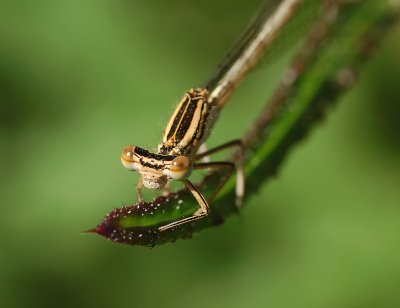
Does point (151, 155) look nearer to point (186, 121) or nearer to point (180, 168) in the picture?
point (180, 168)

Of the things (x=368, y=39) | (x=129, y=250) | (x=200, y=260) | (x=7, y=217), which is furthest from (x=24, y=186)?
(x=368, y=39)

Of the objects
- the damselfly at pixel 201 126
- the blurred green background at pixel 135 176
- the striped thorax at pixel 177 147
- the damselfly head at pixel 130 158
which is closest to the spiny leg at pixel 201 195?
the damselfly at pixel 201 126

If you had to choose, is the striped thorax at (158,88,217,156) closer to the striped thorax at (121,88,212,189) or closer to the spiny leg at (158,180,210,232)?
the striped thorax at (121,88,212,189)

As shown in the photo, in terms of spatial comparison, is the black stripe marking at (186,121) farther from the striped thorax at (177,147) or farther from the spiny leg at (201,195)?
the spiny leg at (201,195)

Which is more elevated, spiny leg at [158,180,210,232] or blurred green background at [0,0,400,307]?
blurred green background at [0,0,400,307]

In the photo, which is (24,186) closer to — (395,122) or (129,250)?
(129,250)

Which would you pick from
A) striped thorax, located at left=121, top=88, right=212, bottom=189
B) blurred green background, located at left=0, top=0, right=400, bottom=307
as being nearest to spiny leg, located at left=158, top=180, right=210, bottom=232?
striped thorax, located at left=121, top=88, right=212, bottom=189
